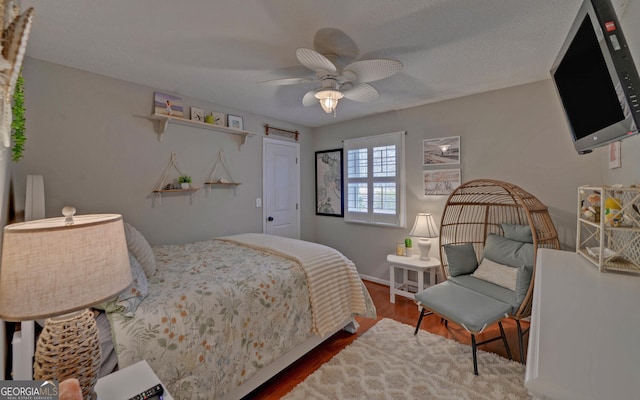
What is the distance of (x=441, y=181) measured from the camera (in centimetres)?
325

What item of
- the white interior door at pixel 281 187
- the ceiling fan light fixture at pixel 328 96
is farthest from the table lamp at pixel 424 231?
the white interior door at pixel 281 187

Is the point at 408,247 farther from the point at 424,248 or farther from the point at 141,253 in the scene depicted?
the point at 141,253

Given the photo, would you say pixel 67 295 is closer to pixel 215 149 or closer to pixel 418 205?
pixel 215 149

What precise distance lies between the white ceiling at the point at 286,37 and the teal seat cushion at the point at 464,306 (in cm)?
197

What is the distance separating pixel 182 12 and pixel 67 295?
5.37ft

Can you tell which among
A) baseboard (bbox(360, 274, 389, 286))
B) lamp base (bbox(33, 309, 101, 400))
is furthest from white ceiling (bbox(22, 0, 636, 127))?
baseboard (bbox(360, 274, 389, 286))

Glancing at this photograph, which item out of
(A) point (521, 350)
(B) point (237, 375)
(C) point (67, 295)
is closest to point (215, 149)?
(B) point (237, 375)

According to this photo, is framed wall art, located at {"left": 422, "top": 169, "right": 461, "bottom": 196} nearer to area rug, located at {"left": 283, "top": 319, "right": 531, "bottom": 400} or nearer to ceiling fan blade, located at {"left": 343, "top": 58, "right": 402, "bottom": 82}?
area rug, located at {"left": 283, "top": 319, "right": 531, "bottom": 400}

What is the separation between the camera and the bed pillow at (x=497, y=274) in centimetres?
234

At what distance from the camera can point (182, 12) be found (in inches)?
62.6

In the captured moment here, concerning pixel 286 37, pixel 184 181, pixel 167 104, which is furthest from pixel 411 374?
pixel 167 104

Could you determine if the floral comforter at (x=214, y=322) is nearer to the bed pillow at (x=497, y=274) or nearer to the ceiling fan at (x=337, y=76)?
the ceiling fan at (x=337, y=76)

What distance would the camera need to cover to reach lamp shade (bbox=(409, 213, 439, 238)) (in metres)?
3.10

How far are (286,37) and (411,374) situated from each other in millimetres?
2587
